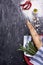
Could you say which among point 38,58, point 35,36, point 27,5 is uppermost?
point 27,5

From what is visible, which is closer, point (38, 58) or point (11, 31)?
point (38, 58)

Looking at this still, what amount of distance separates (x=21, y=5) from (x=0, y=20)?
0.79 ft

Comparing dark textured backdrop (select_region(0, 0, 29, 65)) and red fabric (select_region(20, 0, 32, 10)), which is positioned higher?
red fabric (select_region(20, 0, 32, 10))

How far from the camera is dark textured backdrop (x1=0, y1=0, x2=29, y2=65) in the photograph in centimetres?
173

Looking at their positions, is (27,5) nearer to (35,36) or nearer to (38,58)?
(35,36)

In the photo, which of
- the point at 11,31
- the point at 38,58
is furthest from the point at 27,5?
the point at 38,58

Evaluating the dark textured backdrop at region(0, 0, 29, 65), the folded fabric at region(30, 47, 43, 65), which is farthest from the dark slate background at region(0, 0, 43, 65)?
the folded fabric at region(30, 47, 43, 65)

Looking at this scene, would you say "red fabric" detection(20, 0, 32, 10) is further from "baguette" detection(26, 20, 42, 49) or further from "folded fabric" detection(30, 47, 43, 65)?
"folded fabric" detection(30, 47, 43, 65)

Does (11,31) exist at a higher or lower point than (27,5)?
lower

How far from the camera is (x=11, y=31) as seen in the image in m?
1.76

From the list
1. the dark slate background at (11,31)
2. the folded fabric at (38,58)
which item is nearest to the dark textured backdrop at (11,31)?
the dark slate background at (11,31)

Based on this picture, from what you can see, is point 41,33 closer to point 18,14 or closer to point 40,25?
point 40,25

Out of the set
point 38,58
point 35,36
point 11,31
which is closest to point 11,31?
point 11,31

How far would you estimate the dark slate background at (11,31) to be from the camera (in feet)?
5.68
